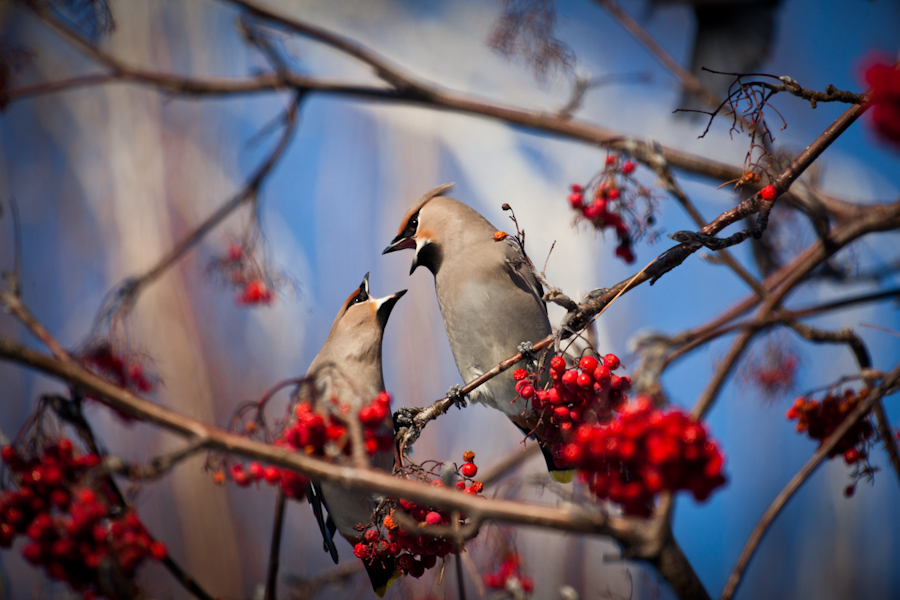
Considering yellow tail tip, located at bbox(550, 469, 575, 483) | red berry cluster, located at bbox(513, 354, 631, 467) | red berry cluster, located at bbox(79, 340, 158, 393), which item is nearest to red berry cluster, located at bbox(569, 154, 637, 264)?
red berry cluster, located at bbox(513, 354, 631, 467)

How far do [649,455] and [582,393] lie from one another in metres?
0.29

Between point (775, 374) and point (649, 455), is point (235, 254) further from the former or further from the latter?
point (775, 374)

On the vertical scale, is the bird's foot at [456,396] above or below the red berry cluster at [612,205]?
below

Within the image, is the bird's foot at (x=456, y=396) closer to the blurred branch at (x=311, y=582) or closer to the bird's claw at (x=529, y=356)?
the bird's claw at (x=529, y=356)

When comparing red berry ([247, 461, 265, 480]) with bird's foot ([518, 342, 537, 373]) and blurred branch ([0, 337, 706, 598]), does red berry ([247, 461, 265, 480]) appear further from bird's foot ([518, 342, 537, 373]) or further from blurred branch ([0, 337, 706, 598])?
bird's foot ([518, 342, 537, 373])

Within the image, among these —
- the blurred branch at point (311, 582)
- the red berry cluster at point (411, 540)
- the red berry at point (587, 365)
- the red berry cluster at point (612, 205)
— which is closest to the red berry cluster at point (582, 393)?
the red berry at point (587, 365)

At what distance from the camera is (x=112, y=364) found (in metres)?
1.59

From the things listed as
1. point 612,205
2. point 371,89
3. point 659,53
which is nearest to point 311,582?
point 612,205

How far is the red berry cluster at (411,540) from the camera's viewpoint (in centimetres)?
95

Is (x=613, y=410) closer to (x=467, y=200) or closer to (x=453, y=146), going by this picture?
(x=467, y=200)

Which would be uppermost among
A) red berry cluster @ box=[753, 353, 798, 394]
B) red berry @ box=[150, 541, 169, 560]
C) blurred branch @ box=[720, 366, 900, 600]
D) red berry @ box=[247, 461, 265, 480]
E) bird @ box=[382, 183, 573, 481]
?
red berry cluster @ box=[753, 353, 798, 394]

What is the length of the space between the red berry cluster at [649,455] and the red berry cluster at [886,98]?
1.20 feet

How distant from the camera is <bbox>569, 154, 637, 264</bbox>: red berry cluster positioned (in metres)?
1.22

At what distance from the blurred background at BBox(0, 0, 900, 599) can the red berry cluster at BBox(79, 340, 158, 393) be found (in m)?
0.33
